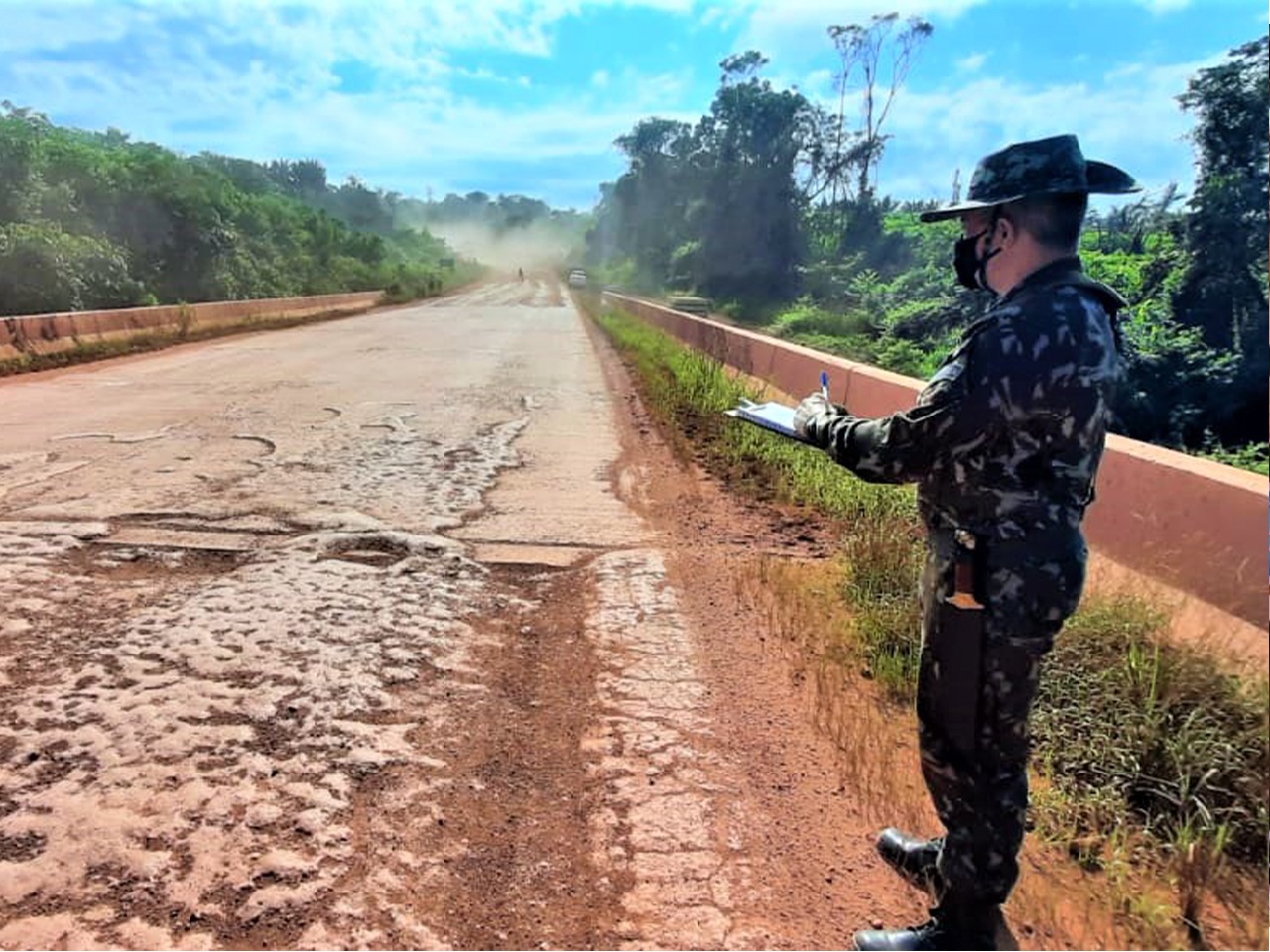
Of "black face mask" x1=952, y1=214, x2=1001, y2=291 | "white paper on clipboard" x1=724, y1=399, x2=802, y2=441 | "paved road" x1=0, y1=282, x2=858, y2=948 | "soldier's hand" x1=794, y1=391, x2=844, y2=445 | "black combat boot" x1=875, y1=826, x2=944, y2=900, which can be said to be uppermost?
"black face mask" x1=952, y1=214, x2=1001, y2=291

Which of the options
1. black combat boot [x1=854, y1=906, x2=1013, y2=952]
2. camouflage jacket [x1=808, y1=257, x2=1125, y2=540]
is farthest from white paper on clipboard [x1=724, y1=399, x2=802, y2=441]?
black combat boot [x1=854, y1=906, x2=1013, y2=952]

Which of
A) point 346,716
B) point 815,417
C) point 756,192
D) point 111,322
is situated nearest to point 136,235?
point 111,322

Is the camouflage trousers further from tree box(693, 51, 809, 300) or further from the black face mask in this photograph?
tree box(693, 51, 809, 300)

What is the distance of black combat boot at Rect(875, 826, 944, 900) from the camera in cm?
207

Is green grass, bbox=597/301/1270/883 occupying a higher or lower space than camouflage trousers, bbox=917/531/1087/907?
lower

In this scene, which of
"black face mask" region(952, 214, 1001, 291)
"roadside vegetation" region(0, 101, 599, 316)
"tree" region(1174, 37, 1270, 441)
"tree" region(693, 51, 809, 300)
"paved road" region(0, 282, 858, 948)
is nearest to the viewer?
"black face mask" region(952, 214, 1001, 291)

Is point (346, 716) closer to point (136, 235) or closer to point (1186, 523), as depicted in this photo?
point (1186, 523)

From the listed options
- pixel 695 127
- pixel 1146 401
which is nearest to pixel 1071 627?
pixel 1146 401

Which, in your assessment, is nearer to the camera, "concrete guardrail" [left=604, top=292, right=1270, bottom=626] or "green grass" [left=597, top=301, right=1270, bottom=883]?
"green grass" [left=597, top=301, right=1270, bottom=883]

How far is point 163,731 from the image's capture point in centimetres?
257

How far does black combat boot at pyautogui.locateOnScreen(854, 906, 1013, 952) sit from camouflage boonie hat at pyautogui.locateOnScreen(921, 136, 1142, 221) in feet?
5.12

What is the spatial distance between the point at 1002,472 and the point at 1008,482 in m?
0.02

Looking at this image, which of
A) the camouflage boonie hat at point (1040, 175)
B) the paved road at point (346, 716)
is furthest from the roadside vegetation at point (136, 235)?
the camouflage boonie hat at point (1040, 175)

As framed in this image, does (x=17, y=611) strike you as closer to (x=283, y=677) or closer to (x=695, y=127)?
(x=283, y=677)
